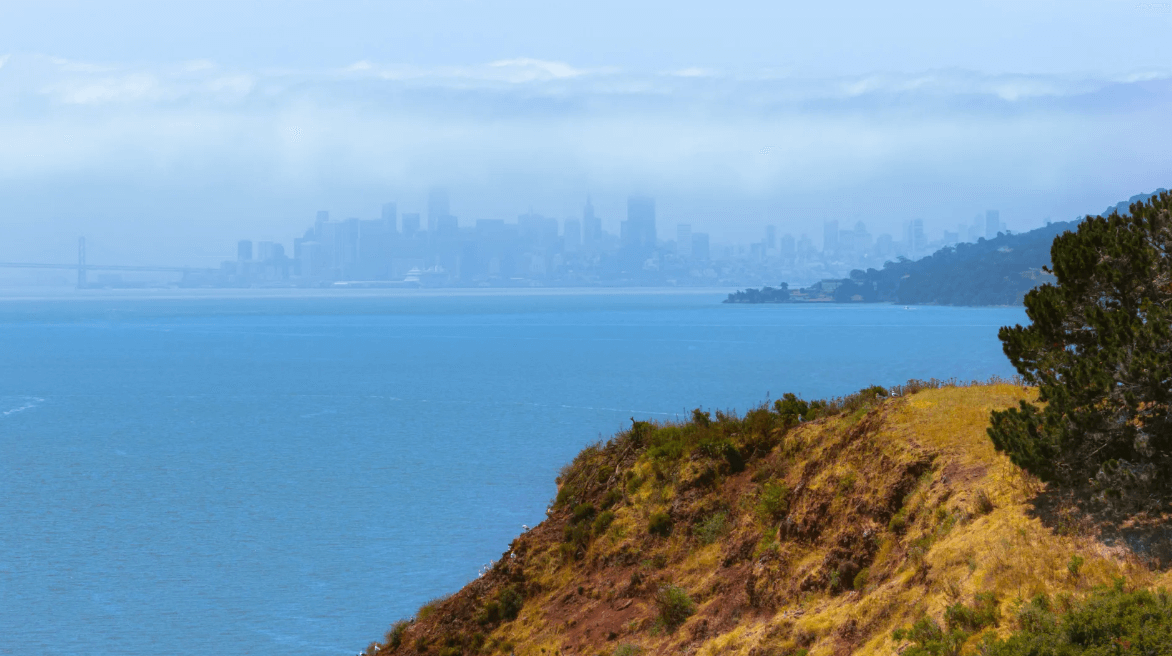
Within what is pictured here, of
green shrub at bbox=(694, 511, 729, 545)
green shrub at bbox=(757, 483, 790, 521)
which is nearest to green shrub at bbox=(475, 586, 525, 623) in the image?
green shrub at bbox=(694, 511, 729, 545)

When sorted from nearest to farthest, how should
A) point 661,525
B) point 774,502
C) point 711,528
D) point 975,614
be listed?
point 975,614
point 774,502
point 711,528
point 661,525

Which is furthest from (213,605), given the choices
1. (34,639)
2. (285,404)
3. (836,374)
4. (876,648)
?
(836,374)

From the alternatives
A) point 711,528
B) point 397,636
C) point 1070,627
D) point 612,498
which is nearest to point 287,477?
point 397,636

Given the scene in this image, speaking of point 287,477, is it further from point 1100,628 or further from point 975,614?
point 1100,628

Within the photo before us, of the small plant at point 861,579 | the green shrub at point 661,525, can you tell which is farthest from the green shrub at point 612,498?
the small plant at point 861,579

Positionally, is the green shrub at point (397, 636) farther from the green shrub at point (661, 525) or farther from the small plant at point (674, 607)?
the small plant at point (674, 607)

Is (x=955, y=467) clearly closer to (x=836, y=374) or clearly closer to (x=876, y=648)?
(x=876, y=648)
